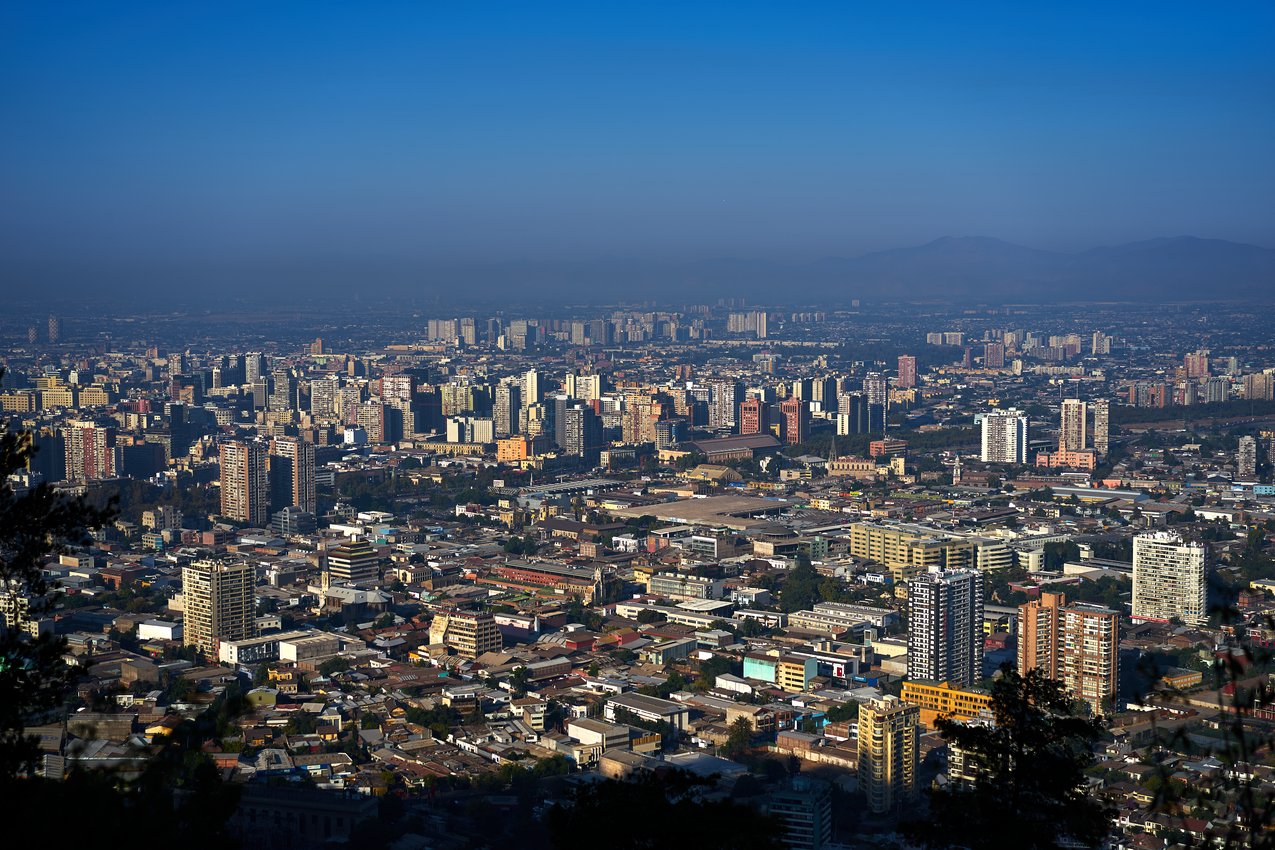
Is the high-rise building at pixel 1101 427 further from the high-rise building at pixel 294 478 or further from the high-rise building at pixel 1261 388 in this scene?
the high-rise building at pixel 294 478

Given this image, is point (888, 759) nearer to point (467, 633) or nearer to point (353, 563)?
point (467, 633)

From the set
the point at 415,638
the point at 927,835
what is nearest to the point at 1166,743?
the point at 927,835

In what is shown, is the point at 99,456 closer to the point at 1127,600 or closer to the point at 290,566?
the point at 290,566

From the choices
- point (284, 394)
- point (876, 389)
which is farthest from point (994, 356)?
point (284, 394)

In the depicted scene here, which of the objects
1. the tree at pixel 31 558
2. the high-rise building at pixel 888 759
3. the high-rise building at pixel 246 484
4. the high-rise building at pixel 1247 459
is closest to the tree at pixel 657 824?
the tree at pixel 31 558

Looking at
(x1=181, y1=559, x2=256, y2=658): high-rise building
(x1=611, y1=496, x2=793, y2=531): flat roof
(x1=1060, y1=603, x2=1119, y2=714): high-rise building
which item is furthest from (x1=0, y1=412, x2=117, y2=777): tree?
(x1=611, y1=496, x2=793, y2=531): flat roof

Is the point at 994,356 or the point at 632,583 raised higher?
the point at 994,356
